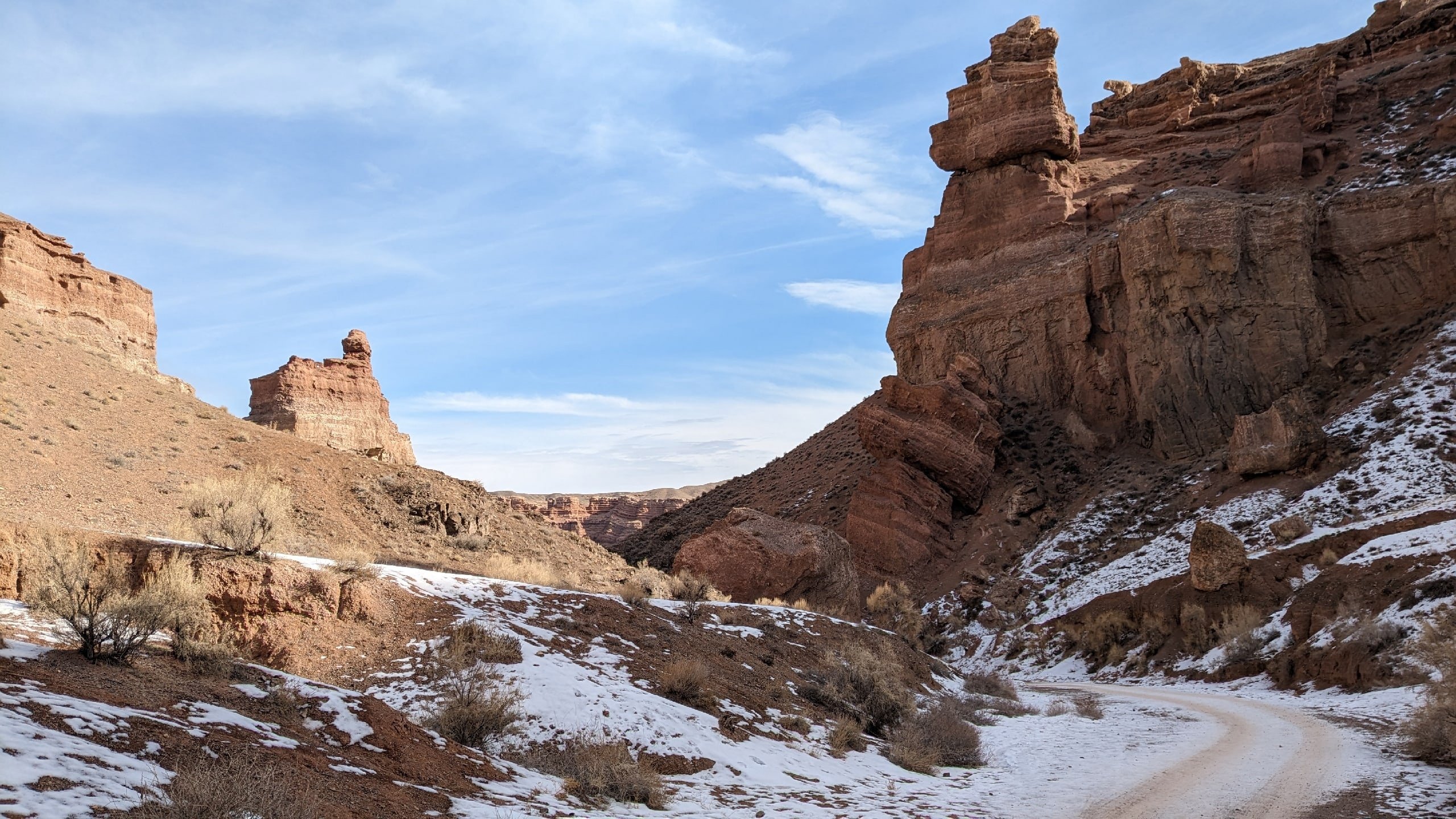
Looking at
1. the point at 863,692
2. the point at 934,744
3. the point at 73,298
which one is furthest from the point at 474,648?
the point at 73,298

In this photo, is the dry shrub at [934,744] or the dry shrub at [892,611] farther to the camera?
the dry shrub at [892,611]

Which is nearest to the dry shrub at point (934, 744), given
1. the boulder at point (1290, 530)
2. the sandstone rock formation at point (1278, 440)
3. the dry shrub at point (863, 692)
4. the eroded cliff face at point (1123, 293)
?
the dry shrub at point (863, 692)

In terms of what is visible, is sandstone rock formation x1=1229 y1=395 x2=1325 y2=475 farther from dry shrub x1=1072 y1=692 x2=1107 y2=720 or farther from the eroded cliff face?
dry shrub x1=1072 y1=692 x2=1107 y2=720

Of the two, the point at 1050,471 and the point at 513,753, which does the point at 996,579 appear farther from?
the point at 513,753

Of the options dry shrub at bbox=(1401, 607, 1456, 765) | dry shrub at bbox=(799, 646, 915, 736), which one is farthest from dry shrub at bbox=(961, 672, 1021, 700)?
dry shrub at bbox=(1401, 607, 1456, 765)

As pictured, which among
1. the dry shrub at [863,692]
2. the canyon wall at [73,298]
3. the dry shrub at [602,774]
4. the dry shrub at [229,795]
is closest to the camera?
the dry shrub at [229,795]

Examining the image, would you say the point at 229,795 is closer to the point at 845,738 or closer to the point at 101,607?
the point at 101,607

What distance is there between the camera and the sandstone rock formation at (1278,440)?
33.9m

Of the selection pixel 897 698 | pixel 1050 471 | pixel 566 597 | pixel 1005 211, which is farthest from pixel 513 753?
pixel 1005 211

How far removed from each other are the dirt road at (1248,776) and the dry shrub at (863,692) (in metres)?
4.44

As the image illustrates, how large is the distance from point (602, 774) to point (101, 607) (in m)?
4.98

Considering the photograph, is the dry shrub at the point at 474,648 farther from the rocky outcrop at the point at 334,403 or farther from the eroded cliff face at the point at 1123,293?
the rocky outcrop at the point at 334,403

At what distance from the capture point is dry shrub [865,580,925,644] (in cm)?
3017

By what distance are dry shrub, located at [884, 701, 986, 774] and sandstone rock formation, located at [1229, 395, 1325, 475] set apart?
26326mm
